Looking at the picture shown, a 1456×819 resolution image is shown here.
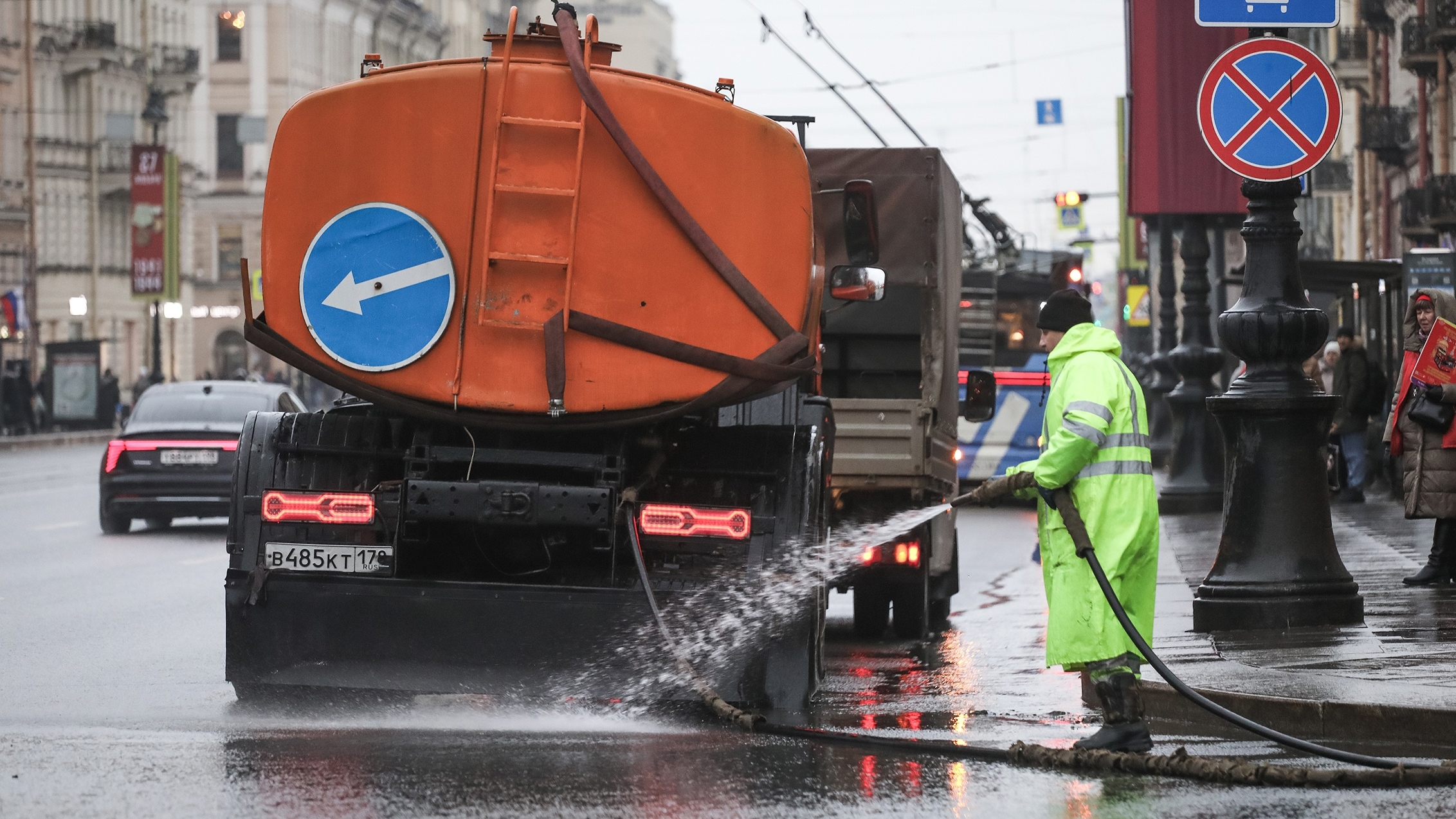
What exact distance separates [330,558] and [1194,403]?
16.0m

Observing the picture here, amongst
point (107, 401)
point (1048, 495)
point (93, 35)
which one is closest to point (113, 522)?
point (1048, 495)

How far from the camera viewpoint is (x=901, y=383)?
13.9 metres

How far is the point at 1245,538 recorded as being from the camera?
10.3 metres

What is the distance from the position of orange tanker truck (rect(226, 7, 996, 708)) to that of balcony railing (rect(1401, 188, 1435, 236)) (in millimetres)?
27398

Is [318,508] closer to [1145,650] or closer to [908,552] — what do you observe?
[1145,650]

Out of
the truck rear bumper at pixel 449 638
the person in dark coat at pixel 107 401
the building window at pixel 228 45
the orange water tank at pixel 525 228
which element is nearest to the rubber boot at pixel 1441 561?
the truck rear bumper at pixel 449 638

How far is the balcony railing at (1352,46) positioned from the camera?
4762 centimetres

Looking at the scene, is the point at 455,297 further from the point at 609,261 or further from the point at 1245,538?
the point at 1245,538

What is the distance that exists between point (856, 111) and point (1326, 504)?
836 cm

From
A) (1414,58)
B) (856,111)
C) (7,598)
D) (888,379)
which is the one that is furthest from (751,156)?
(1414,58)

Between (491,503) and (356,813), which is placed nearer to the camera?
(356,813)

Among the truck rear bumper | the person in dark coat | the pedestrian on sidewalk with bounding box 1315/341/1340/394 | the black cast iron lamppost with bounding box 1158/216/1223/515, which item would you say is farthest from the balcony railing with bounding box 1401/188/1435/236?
the person in dark coat

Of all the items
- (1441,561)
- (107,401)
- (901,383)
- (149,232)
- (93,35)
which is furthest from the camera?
(93,35)

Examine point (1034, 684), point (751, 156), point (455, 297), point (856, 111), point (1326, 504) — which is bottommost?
point (1034, 684)
